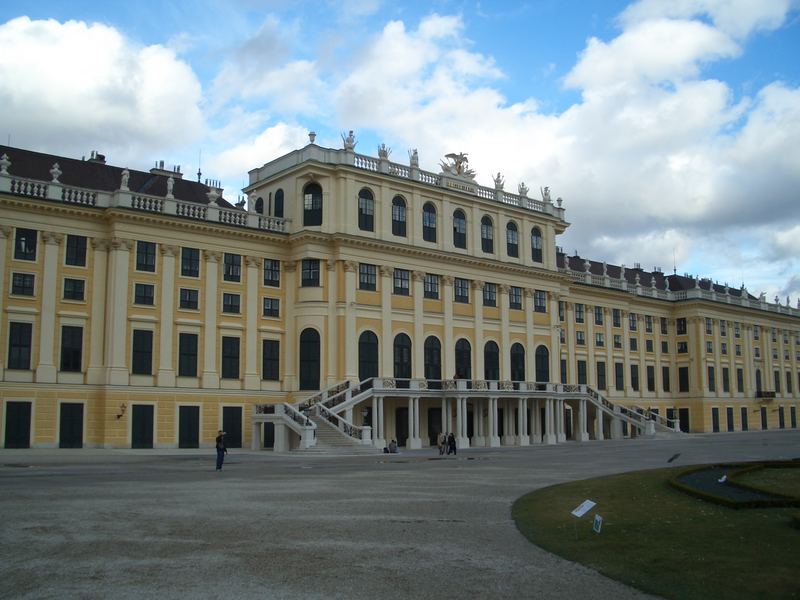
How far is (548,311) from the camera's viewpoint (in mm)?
69625

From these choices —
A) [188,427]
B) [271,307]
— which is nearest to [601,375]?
[271,307]

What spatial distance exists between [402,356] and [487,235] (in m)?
13.2

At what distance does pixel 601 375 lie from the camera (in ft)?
262

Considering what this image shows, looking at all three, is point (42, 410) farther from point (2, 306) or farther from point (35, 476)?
point (35, 476)

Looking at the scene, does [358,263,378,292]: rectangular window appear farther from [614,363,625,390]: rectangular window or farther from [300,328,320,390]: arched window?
[614,363,625,390]: rectangular window

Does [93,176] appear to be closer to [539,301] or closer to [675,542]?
[539,301]

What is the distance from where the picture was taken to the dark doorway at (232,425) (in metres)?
52.3

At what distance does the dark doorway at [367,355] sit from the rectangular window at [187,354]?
1096 centimetres

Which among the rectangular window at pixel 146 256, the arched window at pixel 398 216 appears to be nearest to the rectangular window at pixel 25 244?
the rectangular window at pixel 146 256

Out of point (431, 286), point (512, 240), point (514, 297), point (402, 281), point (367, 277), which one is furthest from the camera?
point (512, 240)

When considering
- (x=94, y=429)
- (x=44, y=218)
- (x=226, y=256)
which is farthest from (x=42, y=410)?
(x=226, y=256)

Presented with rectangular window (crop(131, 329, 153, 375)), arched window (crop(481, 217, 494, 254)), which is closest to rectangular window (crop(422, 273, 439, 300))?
arched window (crop(481, 217, 494, 254))

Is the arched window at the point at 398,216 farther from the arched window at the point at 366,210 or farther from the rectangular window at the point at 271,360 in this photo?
the rectangular window at the point at 271,360

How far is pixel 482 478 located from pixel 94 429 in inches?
1084
